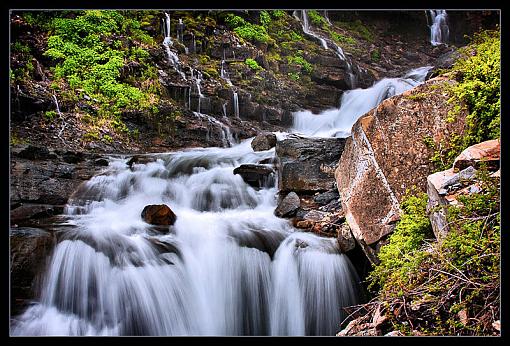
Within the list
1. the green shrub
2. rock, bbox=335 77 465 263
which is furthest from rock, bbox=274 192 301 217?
the green shrub

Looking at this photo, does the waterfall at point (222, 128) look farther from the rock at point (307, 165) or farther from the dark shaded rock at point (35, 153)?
the dark shaded rock at point (35, 153)

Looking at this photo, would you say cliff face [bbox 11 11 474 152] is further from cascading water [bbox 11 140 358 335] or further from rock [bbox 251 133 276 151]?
cascading water [bbox 11 140 358 335]

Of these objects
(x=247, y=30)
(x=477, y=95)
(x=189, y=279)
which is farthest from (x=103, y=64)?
(x=477, y=95)

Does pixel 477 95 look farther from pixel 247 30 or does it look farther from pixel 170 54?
pixel 170 54

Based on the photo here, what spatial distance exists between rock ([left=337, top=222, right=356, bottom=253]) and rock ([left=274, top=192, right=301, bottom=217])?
0.79 m

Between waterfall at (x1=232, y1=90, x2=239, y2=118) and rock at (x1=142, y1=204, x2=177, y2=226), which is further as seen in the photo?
waterfall at (x1=232, y1=90, x2=239, y2=118)

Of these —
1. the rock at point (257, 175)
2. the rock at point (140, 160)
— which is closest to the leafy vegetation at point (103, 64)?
the rock at point (140, 160)

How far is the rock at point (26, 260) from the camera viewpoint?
309 cm

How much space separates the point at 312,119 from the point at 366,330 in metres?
5.90

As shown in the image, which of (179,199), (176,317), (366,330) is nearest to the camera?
(366,330)

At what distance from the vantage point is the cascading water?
3.13 m
